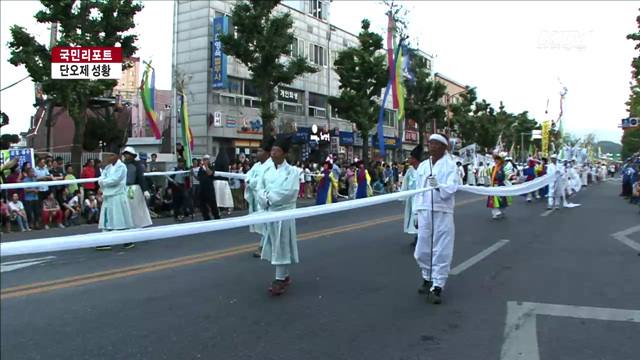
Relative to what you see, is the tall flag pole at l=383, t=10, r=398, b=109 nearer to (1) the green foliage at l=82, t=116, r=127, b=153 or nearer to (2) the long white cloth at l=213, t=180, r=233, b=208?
(2) the long white cloth at l=213, t=180, r=233, b=208

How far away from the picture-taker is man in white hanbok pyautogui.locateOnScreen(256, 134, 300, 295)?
552 centimetres

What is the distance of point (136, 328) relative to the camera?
4219 millimetres

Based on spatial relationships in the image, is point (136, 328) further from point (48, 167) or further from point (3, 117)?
point (3, 117)

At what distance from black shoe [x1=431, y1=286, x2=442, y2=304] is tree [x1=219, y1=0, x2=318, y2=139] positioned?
18.2m

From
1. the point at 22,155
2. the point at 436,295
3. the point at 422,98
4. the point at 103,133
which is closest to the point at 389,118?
the point at 422,98

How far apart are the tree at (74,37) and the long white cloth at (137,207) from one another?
9077 mm

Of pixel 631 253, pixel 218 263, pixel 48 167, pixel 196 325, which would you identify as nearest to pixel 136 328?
pixel 196 325

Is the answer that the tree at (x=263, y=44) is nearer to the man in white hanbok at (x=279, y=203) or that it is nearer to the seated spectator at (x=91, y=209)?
the seated spectator at (x=91, y=209)

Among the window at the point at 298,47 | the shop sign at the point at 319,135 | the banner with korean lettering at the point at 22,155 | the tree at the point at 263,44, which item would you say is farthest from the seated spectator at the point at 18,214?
the window at the point at 298,47

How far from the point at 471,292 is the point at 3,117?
16.9 metres

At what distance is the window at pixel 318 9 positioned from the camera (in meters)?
36.1

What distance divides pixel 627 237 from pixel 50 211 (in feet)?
41.0

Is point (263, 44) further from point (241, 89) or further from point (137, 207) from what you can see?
point (137, 207)

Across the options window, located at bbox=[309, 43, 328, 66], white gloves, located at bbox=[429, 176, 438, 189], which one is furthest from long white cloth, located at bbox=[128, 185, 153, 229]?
window, located at bbox=[309, 43, 328, 66]
